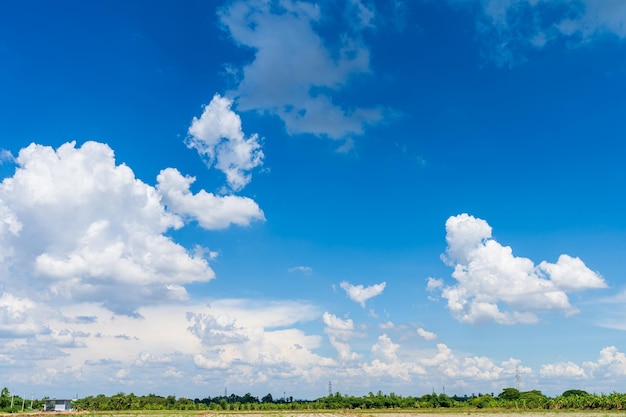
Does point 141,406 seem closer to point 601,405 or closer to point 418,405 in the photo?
point 418,405

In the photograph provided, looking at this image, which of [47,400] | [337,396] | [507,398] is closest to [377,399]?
[337,396]

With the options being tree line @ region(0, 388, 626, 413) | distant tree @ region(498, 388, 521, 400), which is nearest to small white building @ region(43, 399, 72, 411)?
tree line @ region(0, 388, 626, 413)

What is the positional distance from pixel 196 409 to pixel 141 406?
13493 mm

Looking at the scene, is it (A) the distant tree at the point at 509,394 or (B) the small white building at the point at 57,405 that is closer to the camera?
(B) the small white building at the point at 57,405

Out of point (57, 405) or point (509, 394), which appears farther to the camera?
point (509, 394)

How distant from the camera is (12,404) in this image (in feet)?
416

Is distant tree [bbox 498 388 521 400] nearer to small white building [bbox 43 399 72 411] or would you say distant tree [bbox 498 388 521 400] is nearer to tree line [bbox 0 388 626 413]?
tree line [bbox 0 388 626 413]

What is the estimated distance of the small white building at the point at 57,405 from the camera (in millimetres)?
141025

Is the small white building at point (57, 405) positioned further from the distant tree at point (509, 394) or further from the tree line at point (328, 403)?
the distant tree at point (509, 394)

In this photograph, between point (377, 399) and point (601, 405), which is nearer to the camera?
point (601, 405)

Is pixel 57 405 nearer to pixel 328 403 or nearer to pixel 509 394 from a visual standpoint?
pixel 328 403

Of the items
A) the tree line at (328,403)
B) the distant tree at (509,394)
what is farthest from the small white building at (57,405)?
the distant tree at (509,394)

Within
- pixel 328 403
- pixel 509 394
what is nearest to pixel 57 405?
pixel 328 403

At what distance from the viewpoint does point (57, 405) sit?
142m
